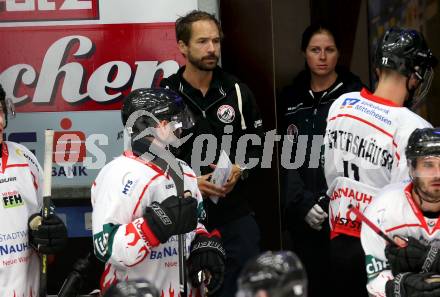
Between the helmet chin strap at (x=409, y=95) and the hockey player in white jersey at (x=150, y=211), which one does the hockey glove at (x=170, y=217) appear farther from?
the helmet chin strap at (x=409, y=95)

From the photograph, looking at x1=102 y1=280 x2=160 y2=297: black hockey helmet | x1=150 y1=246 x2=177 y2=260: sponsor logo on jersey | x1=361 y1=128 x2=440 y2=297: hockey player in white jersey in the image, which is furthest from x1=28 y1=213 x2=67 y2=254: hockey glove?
x1=102 y1=280 x2=160 y2=297: black hockey helmet

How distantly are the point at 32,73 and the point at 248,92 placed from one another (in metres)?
1.36

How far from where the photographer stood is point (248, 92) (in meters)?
6.58

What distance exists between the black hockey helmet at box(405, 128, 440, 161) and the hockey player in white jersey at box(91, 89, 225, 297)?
945 millimetres

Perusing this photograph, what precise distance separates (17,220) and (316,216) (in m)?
1.77

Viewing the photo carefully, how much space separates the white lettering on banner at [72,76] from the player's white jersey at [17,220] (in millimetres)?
1574

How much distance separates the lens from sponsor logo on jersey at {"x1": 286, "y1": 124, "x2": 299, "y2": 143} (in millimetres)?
6961

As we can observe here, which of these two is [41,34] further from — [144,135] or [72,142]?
[144,135]

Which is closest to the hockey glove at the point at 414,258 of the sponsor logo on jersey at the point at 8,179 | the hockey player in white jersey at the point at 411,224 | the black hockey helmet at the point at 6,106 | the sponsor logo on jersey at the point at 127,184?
the hockey player in white jersey at the point at 411,224

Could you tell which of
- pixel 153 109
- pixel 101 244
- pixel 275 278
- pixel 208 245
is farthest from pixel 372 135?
pixel 275 278

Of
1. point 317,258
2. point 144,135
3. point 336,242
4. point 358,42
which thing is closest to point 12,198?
point 144,135

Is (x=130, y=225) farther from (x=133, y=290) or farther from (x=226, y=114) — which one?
(x=226, y=114)

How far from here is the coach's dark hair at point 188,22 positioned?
6.54m

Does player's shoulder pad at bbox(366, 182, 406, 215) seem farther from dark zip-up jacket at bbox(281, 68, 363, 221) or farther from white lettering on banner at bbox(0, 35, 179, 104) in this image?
white lettering on banner at bbox(0, 35, 179, 104)
